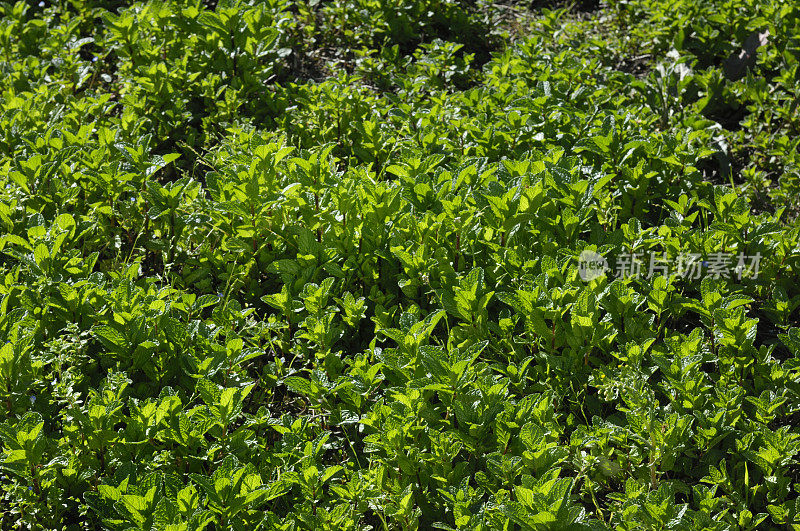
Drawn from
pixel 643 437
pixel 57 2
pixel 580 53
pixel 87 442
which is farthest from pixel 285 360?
pixel 57 2

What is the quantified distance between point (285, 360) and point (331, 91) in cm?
174

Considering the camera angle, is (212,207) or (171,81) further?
(171,81)

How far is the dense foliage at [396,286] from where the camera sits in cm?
257

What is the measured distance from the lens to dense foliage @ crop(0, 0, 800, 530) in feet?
8.43

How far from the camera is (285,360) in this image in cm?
324

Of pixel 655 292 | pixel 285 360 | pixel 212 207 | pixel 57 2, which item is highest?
pixel 57 2

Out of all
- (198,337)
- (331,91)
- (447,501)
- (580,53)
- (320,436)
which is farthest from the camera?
(580,53)

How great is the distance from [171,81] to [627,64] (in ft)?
9.60

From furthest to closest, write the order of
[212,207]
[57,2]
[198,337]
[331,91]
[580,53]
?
[57,2] < [580,53] < [331,91] < [212,207] < [198,337]

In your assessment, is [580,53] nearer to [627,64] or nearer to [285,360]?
[627,64]

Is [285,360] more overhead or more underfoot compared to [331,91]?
more underfoot

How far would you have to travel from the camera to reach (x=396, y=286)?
11.2 ft

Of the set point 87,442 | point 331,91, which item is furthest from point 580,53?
point 87,442

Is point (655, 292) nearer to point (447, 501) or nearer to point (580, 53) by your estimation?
point (447, 501)
